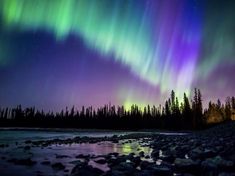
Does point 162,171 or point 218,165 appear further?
point 162,171

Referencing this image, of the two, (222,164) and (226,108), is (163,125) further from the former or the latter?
(222,164)

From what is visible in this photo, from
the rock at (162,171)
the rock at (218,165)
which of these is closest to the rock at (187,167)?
the rock at (218,165)

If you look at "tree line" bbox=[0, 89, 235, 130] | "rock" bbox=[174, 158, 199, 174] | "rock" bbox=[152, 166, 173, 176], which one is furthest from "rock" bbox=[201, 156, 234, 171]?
"tree line" bbox=[0, 89, 235, 130]

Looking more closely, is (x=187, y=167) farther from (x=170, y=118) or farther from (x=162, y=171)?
(x=170, y=118)

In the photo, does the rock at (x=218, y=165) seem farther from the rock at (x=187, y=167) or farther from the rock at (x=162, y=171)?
the rock at (x=162, y=171)

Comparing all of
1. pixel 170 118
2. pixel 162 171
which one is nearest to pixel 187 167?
pixel 162 171

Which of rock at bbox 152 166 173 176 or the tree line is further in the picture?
the tree line

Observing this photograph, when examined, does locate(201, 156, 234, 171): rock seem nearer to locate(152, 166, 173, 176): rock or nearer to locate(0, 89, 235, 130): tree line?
locate(152, 166, 173, 176): rock

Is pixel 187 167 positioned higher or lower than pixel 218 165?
lower

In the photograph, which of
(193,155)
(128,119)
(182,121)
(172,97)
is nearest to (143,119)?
(128,119)

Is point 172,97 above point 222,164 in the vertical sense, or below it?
above

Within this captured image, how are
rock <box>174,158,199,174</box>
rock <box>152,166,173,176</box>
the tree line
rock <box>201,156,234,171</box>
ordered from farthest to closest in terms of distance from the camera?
1. the tree line
2. rock <box>174,158,199,174</box>
3. rock <box>152,166,173,176</box>
4. rock <box>201,156,234,171</box>

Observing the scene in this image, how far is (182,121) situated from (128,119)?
4810cm

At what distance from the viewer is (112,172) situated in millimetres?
10438
